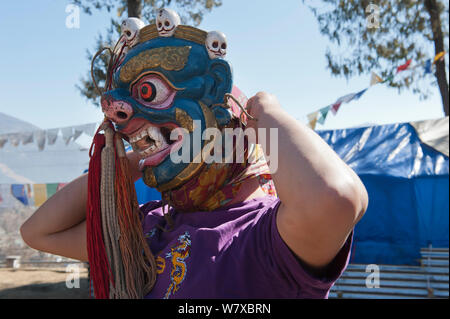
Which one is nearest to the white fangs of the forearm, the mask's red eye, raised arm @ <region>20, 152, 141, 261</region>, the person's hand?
the mask's red eye

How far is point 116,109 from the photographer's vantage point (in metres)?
1.48

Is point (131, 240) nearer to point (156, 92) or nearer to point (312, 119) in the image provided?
point (156, 92)

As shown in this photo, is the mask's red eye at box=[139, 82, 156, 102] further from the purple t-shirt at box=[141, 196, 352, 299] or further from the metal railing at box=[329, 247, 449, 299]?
the metal railing at box=[329, 247, 449, 299]

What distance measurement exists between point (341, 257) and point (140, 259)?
2.24ft

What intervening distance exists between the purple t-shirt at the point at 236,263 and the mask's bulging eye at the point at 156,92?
1.52 ft

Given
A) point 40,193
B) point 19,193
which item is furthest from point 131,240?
point 19,193

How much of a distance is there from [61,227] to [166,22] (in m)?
0.97

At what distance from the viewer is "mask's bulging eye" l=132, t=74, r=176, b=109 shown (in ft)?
4.85

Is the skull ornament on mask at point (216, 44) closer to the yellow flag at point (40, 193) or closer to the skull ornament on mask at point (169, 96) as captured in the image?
the skull ornament on mask at point (169, 96)

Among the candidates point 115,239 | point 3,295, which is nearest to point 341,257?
point 115,239

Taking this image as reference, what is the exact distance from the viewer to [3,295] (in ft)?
21.8

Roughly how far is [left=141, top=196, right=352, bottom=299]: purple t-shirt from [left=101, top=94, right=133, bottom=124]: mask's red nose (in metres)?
0.47

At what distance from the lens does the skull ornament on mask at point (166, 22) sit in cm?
149

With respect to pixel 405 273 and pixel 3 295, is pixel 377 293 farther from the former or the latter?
pixel 3 295
